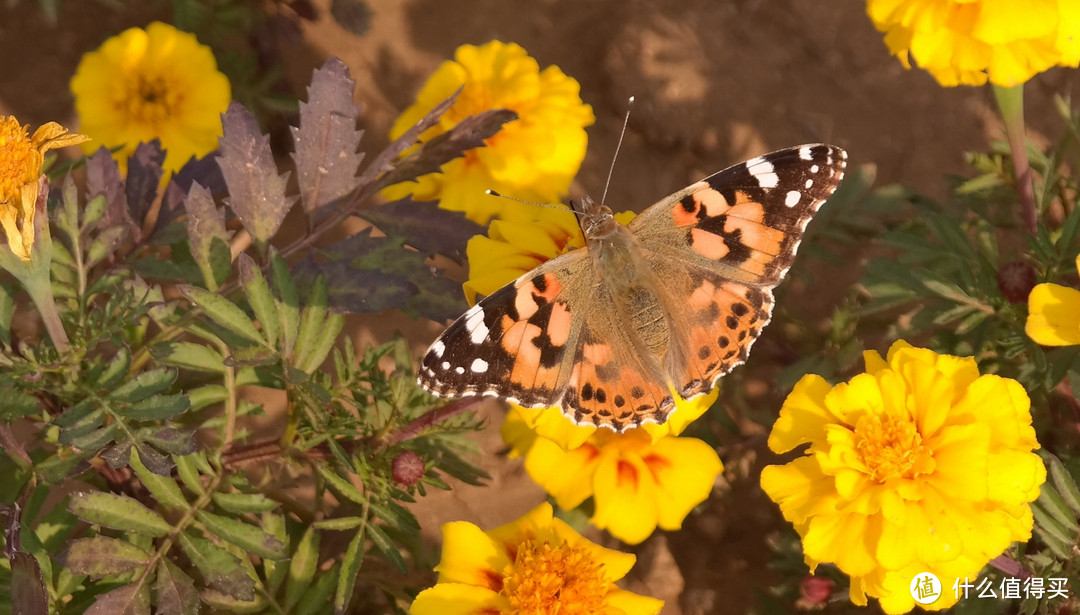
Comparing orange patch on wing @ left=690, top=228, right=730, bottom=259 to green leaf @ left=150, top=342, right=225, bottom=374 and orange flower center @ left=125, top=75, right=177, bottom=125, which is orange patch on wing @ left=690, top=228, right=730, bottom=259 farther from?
orange flower center @ left=125, top=75, right=177, bottom=125

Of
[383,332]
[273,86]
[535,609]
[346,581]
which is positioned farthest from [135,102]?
[535,609]

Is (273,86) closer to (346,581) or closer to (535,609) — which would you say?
(346,581)

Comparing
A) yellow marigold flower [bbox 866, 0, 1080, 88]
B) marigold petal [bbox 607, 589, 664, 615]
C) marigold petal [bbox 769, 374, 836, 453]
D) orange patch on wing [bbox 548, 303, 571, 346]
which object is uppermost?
yellow marigold flower [bbox 866, 0, 1080, 88]

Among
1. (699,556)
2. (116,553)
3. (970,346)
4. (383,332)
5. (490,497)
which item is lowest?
(699,556)

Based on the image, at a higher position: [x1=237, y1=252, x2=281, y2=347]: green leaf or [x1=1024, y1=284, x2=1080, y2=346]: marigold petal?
[x1=237, y1=252, x2=281, y2=347]: green leaf

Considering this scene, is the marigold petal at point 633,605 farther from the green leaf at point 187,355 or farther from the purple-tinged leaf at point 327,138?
the purple-tinged leaf at point 327,138

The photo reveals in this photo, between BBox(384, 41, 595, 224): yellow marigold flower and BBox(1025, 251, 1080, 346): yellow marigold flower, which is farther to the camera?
BBox(384, 41, 595, 224): yellow marigold flower

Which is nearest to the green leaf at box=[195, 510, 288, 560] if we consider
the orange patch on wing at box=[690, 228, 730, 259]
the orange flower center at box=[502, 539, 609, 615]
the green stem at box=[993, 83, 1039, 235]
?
the orange flower center at box=[502, 539, 609, 615]

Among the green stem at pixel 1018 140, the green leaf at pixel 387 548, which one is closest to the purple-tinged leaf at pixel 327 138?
the green leaf at pixel 387 548
